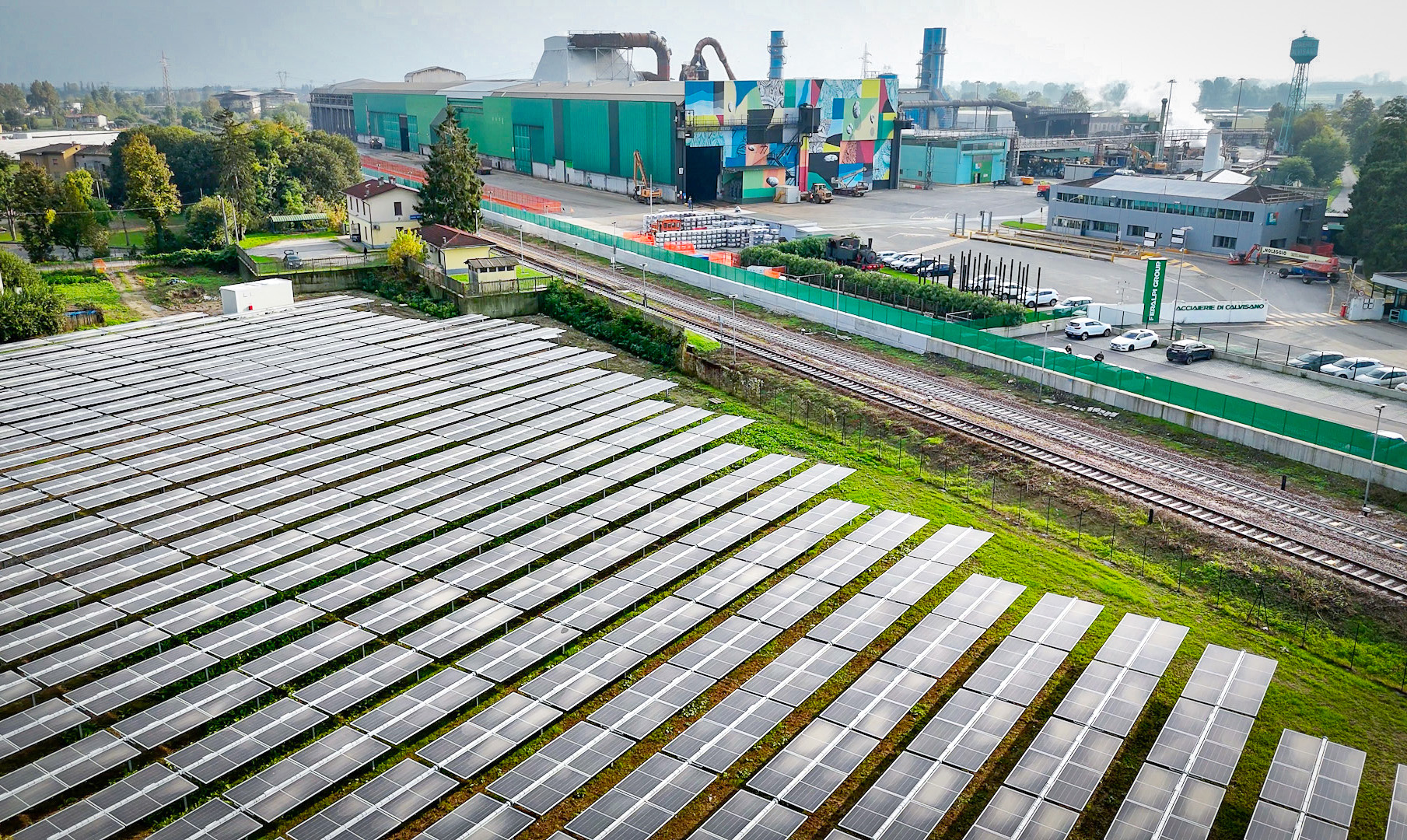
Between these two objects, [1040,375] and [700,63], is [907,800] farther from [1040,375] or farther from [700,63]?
[700,63]

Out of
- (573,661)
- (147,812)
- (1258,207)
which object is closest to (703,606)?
(573,661)

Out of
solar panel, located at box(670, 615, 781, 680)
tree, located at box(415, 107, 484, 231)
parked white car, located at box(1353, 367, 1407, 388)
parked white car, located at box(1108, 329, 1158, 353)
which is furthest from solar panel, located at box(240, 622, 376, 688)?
tree, located at box(415, 107, 484, 231)

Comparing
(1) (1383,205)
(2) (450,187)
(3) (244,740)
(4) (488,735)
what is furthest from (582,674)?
(1) (1383,205)

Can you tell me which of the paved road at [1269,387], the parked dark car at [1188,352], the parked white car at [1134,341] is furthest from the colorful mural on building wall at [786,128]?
the parked dark car at [1188,352]

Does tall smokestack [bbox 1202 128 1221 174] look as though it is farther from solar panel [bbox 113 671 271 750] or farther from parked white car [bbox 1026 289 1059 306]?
solar panel [bbox 113 671 271 750]

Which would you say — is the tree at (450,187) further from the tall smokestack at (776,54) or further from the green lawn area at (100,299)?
the tall smokestack at (776,54)

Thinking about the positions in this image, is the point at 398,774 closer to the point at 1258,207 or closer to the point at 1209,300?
the point at 1209,300
